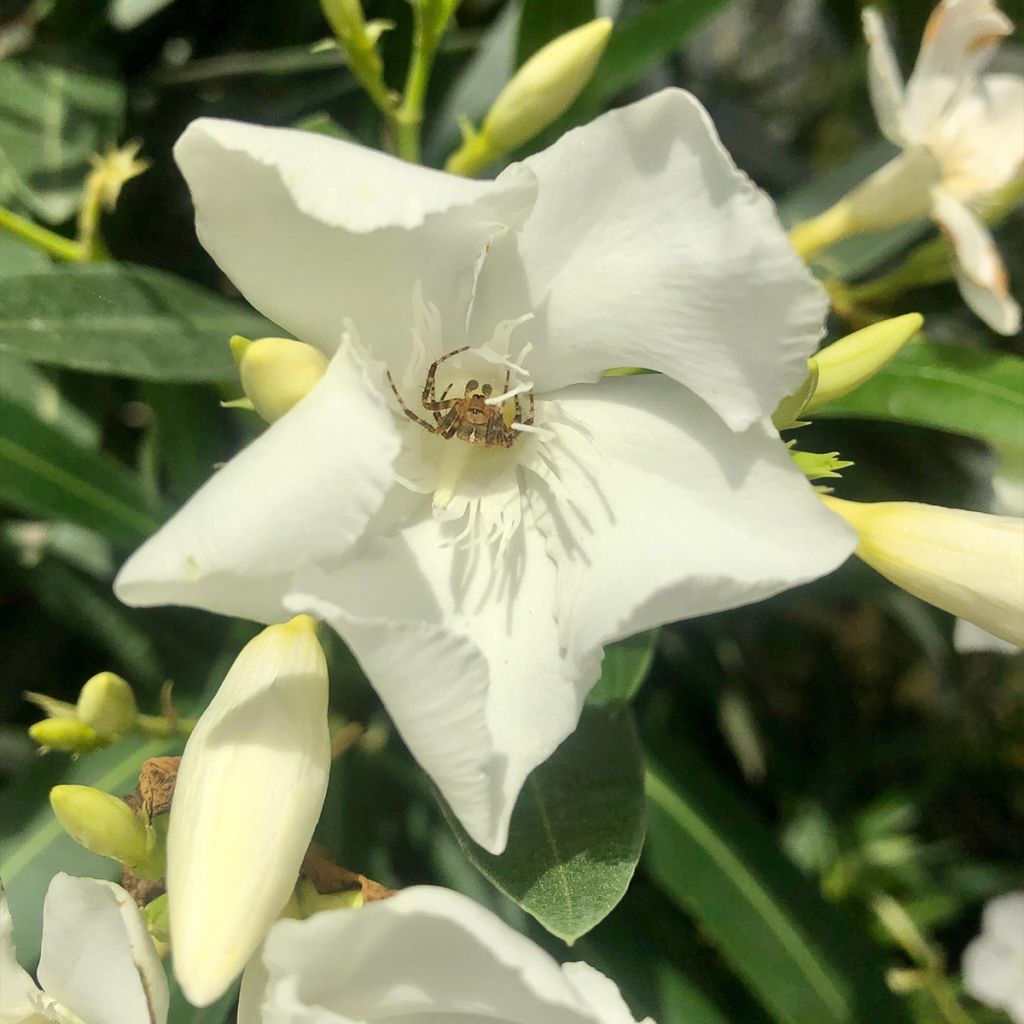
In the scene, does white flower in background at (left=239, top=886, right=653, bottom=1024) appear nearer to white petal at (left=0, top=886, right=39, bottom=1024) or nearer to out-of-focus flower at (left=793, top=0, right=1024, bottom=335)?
white petal at (left=0, top=886, right=39, bottom=1024)

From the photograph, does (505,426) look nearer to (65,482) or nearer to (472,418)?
(472,418)

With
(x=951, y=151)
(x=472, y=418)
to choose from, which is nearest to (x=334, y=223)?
(x=472, y=418)

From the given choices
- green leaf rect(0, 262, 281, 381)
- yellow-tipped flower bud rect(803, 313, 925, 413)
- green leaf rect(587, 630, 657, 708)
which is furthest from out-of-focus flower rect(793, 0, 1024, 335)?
green leaf rect(0, 262, 281, 381)

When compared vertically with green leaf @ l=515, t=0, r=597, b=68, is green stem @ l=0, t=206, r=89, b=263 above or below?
below

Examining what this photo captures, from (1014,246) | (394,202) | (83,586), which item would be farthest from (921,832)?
(394,202)

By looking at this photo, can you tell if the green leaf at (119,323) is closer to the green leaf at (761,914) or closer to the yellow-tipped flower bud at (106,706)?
the yellow-tipped flower bud at (106,706)

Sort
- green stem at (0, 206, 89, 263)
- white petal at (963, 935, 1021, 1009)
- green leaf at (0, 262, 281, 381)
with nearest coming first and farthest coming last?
green leaf at (0, 262, 281, 381) → green stem at (0, 206, 89, 263) → white petal at (963, 935, 1021, 1009)

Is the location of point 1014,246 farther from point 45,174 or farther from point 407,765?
point 45,174
